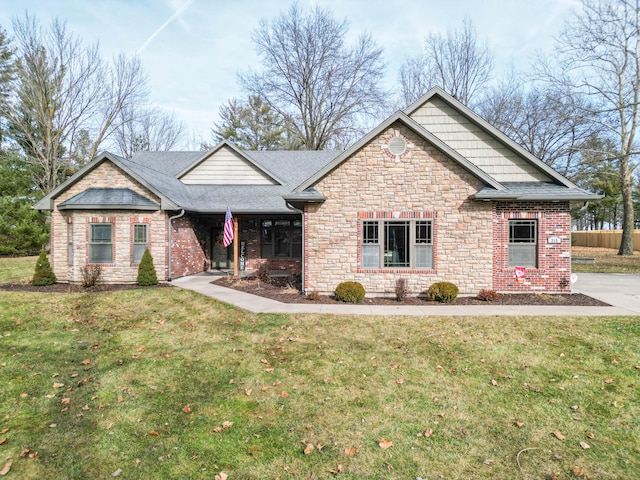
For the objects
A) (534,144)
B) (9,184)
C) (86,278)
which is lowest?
(86,278)

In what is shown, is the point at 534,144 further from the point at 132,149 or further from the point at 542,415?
the point at 132,149

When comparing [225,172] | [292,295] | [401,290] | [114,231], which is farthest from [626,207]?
[114,231]

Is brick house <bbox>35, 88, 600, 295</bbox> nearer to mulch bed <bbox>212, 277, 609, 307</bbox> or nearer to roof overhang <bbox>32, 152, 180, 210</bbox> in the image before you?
mulch bed <bbox>212, 277, 609, 307</bbox>

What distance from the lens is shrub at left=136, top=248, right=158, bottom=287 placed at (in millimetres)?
12414

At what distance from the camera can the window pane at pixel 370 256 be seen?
10.9m

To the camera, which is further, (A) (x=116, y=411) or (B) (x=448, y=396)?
(B) (x=448, y=396)

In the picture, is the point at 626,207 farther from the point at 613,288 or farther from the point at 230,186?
the point at 230,186

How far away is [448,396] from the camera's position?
491cm

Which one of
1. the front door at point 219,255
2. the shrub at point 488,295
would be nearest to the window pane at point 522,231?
the shrub at point 488,295

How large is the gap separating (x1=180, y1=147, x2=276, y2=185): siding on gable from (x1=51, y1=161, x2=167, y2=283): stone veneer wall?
14.5ft

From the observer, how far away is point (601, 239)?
37.0m

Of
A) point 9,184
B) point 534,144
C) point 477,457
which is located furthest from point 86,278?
point 534,144

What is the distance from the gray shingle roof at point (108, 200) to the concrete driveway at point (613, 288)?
51.7 ft

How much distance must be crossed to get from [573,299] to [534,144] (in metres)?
25.5
